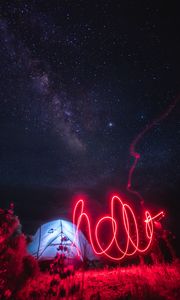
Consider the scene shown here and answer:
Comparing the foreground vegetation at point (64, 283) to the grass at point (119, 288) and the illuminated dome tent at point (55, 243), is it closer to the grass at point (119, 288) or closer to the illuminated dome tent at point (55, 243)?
the grass at point (119, 288)

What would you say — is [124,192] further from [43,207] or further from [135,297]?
[135,297]

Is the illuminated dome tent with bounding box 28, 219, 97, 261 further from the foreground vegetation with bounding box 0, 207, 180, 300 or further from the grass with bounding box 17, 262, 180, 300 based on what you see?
the grass with bounding box 17, 262, 180, 300

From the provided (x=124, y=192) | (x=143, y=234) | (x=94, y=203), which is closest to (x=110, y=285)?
(x=143, y=234)

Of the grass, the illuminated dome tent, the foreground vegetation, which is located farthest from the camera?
the illuminated dome tent

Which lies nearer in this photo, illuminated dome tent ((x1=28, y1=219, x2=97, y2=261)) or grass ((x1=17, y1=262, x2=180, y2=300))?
grass ((x1=17, y1=262, x2=180, y2=300))

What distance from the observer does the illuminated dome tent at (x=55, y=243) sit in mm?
15062

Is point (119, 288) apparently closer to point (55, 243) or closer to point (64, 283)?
point (64, 283)

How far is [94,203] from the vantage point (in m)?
40.8

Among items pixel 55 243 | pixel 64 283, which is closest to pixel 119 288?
pixel 64 283

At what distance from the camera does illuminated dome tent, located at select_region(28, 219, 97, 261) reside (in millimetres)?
15062

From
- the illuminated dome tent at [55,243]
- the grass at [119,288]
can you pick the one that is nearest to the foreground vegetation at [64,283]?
the grass at [119,288]

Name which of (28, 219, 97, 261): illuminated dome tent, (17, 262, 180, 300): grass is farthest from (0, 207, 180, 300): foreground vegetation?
(28, 219, 97, 261): illuminated dome tent

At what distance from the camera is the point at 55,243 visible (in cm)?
1562

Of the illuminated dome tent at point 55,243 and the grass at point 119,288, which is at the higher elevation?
the illuminated dome tent at point 55,243
